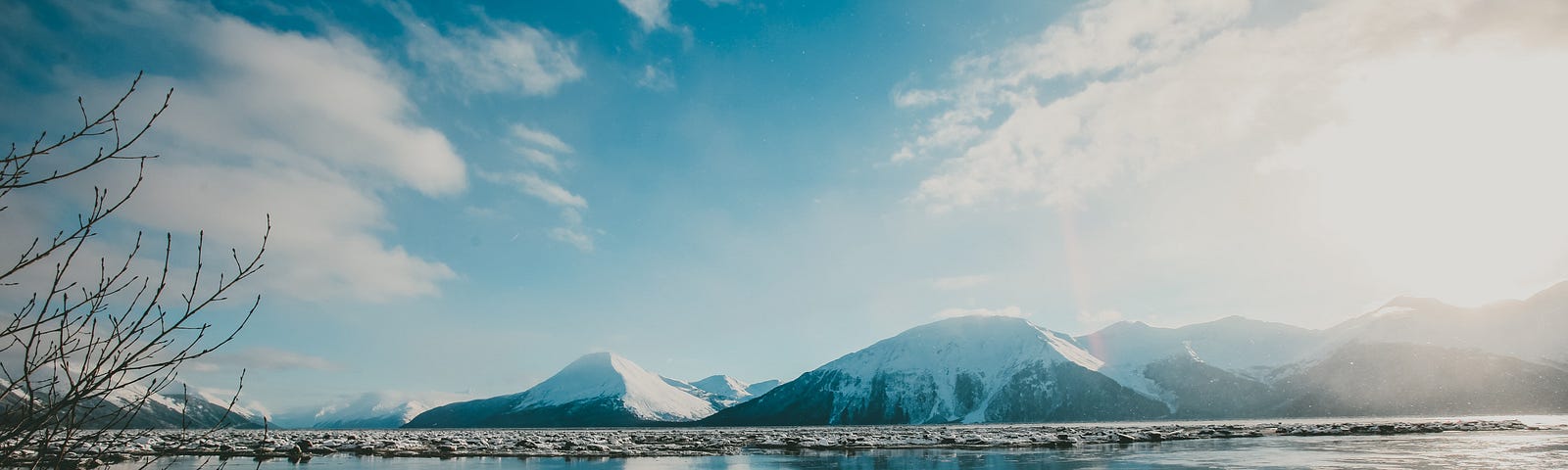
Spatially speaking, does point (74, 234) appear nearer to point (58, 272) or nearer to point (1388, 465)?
point (58, 272)

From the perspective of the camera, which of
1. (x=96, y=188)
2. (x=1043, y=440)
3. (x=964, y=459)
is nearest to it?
(x=96, y=188)

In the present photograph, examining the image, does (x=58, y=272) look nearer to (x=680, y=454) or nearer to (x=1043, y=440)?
(x=680, y=454)

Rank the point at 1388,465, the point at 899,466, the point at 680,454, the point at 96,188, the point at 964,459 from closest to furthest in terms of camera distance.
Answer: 1. the point at 96,188
2. the point at 1388,465
3. the point at 899,466
4. the point at 964,459
5. the point at 680,454

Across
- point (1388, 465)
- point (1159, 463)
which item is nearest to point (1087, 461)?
point (1159, 463)

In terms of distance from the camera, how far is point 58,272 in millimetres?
6914

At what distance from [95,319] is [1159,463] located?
50.7m

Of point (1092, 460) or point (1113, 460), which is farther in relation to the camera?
point (1092, 460)

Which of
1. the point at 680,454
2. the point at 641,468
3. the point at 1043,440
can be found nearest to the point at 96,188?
the point at 641,468

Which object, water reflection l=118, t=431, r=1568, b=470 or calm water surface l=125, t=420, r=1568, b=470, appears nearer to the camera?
calm water surface l=125, t=420, r=1568, b=470

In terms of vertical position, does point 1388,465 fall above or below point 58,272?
below

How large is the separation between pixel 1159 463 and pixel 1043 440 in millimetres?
33046

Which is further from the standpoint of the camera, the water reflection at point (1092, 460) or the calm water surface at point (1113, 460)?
the water reflection at point (1092, 460)

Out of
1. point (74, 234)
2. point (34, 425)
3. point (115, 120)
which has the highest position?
point (115, 120)

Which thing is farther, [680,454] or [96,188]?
[680,454]
